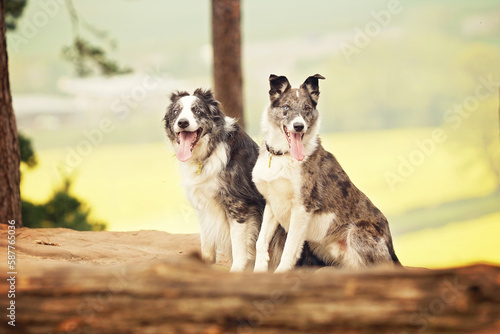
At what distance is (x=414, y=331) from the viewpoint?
363 centimetres

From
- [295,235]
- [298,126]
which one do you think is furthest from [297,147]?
[295,235]

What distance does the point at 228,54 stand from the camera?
9961 millimetres

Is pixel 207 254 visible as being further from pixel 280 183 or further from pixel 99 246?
pixel 99 246

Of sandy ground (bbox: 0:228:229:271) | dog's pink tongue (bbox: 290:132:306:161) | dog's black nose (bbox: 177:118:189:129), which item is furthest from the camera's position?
sandy ground (bbox: 0:228:229:271)

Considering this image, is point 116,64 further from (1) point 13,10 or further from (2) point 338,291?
(2) point 338,291

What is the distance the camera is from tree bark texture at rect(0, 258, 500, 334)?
11.7 feet

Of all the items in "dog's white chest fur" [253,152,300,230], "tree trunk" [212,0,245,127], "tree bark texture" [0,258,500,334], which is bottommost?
"tree bark texture" [0,258,500,334]

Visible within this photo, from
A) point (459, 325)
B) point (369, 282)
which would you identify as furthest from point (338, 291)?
point (459, 325)

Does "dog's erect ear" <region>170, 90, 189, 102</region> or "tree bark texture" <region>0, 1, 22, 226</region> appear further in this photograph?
"tree bark texture" <region>0, 1, 22, 226</region>

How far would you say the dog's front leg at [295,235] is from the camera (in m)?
5.37

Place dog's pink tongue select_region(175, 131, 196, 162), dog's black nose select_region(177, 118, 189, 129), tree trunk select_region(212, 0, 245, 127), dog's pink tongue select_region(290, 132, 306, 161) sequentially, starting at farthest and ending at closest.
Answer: tree trunk select_region(212, 0, 245, 127) → dog's pink tongue select_region(175, 131, 196, 162) → dog's black nose select_region(177, 118, 189, 129) → dog's pink tongue select_region(290, 132, 306, 161)

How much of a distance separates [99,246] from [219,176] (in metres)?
2.73

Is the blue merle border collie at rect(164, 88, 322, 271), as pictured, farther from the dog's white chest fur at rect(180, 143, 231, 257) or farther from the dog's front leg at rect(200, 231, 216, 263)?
the dog's front leg at rect(200, 231, 216, 263)

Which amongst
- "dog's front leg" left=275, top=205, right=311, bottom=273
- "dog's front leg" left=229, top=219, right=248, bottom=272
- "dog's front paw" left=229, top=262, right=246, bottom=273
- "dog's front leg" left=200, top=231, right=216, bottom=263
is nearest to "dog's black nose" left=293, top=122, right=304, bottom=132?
"dog's front leg" left=275, top=205, right=311, bottom=273
